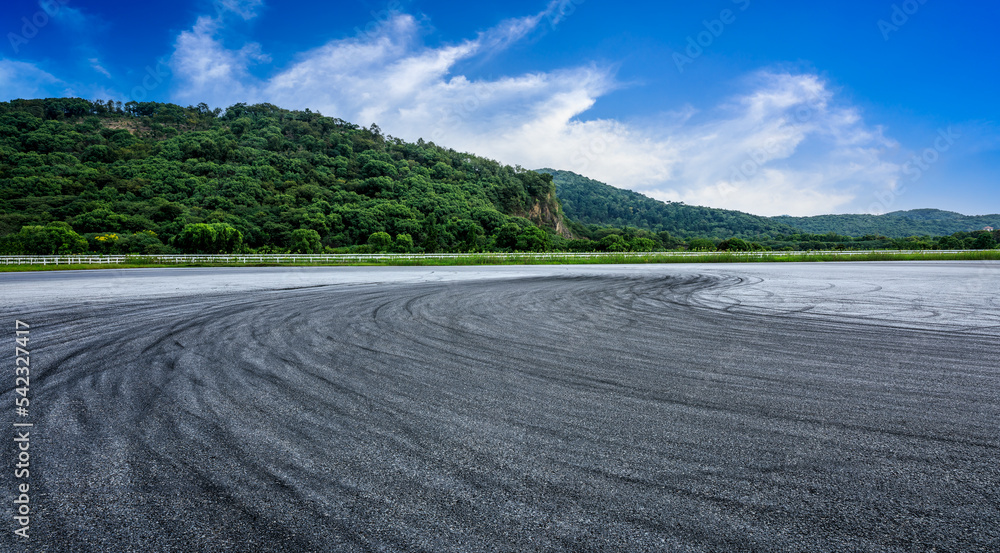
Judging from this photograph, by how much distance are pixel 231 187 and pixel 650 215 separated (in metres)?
135

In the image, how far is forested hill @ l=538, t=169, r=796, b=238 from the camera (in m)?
126

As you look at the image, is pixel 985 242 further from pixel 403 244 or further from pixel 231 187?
pixel 231 187

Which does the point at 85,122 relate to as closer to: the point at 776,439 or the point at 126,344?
the point at 126,344

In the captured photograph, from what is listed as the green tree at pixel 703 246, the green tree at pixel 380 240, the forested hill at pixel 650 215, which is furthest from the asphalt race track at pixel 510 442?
the forested hill at pixel 650 215

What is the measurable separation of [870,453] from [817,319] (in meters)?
6.13

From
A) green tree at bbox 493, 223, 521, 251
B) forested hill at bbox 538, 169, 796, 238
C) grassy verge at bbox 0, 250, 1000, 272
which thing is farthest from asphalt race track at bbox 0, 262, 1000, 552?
forested hill at bbox 538, 169, 796, 238

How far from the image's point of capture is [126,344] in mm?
5977

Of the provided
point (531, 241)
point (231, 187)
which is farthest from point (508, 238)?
point (231, 187)

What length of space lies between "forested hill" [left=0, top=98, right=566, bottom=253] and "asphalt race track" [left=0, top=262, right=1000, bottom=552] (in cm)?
6347

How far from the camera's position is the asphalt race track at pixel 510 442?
203cm

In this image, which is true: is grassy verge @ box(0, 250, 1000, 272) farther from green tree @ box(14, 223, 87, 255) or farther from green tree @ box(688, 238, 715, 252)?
green tree @ box(14, 223, 87, 255)

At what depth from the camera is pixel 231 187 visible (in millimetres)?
85625

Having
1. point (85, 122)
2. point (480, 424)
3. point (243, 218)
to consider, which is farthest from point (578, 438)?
point (85, 122)

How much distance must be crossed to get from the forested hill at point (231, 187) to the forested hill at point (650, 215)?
130ft
